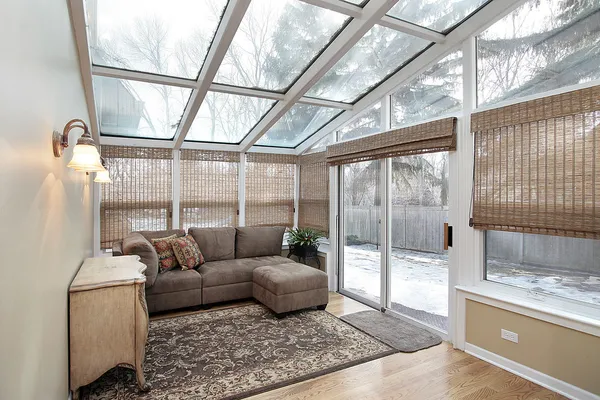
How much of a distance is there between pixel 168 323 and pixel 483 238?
321 centimetres

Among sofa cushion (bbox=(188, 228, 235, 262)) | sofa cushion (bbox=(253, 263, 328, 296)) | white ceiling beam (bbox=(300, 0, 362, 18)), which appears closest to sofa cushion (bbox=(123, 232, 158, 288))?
sofa cushion (bbox=(188, 228, 235, 262))

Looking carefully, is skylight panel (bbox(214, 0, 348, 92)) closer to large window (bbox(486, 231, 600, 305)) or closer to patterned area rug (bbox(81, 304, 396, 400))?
large window (bbox(486, 231, 600, 305))

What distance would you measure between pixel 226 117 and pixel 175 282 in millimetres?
2151

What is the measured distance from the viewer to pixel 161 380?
8.10ft

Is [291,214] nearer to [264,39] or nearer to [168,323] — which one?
[168,323]

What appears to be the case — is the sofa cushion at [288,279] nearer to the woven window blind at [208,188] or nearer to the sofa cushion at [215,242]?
the sofa cushion at [215,242]

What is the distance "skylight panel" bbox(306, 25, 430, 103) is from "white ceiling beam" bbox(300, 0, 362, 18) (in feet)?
1.45

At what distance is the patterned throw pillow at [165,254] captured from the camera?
409cm

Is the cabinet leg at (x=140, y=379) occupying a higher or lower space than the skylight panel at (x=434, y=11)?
lower

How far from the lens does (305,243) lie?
4.89m

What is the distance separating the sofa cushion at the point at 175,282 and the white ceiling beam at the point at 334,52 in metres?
2.06

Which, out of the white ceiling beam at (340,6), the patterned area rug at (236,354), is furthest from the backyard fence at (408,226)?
the white ceiling beam at (340,6)

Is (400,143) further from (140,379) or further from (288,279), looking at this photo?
(140,379)

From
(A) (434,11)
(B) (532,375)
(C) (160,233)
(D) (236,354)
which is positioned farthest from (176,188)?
(B) (532,375)
